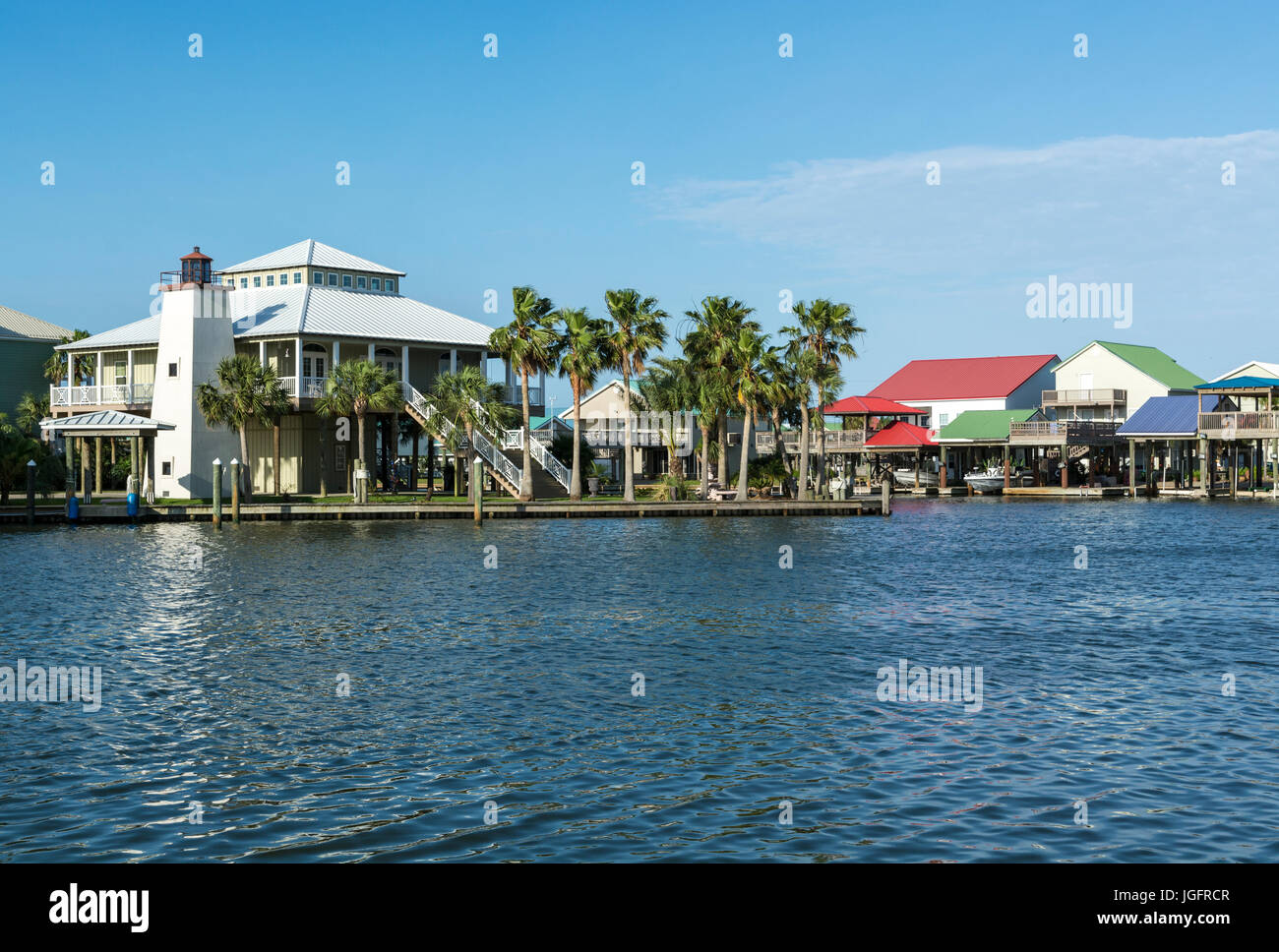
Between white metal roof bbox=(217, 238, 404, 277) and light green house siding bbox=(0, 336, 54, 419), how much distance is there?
64.6 feet

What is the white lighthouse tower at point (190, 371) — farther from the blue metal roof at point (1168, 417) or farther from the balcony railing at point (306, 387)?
the blue metal roof at point (1168, 417)

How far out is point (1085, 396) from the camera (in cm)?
10812

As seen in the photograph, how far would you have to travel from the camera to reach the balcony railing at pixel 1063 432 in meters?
97.3

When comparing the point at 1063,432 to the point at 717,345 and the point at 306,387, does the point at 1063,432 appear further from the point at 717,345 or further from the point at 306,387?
the point at 306,387

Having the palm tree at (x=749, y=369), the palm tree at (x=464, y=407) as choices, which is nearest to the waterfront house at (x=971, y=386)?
the palm tree at (x=749, y=369)

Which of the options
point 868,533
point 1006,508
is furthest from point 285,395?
point 1006,508

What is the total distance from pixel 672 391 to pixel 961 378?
4047 cm

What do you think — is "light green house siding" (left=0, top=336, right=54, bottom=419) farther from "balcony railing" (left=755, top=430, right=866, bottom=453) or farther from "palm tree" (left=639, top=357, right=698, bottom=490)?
"balcony railing" (left=755, top=430, right=866, bottom=453)

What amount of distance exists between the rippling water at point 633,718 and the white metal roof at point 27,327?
57314 millimetres

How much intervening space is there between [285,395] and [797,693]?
163 ft

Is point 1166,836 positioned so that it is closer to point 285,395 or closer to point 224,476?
point 285,395

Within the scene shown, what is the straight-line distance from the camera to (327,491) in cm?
7094
